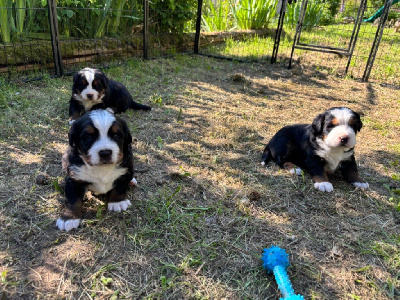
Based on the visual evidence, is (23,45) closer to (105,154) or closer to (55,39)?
(55,39)

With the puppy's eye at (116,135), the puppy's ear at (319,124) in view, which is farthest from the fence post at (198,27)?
the puppy's eye at (116,135)

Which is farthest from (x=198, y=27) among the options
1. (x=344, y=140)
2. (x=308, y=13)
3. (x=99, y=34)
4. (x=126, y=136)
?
(x=126, y=136)

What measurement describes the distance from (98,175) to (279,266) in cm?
144

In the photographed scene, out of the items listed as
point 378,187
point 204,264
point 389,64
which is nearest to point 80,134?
point 204,264

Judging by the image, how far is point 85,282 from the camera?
192 centimetres

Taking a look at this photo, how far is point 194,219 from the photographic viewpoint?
2.56 metres

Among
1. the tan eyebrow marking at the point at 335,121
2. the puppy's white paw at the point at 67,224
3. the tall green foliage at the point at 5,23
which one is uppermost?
the tall green foliage at the point at 5,23

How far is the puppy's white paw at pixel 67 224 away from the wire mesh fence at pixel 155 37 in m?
4.51

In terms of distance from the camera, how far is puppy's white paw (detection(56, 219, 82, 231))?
231 centimetres

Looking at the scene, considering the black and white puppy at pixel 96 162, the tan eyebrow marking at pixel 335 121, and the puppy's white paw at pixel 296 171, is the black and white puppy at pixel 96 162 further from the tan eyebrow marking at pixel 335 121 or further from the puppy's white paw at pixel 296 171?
the tan eyebrow marking at pixel 335 121

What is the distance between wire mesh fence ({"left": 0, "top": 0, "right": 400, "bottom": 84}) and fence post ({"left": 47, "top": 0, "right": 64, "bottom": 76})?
18 mm

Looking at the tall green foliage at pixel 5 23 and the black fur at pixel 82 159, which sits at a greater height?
the tall green foliage at pixel 5 23

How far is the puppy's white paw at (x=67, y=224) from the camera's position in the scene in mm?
2307

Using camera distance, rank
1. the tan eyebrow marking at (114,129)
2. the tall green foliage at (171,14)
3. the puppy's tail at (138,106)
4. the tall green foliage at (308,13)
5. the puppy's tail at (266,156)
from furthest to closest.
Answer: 1. the tall green foliage at (308,13)
2. the tall green foliage at (171,14)
3. the puppy's tail at (138,106)
4. the puppy's tail at (266,156)
5. the tan eyebrow marking at (114,129)
